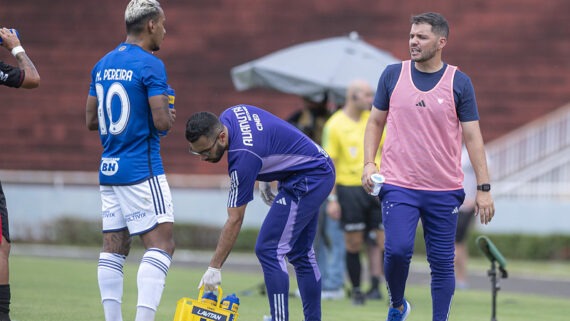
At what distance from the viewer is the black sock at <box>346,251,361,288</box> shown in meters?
11.6

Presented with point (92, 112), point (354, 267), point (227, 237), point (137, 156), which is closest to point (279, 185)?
point (227, 237)

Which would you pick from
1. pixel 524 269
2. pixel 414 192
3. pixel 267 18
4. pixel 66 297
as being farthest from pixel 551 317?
pixel 267 18

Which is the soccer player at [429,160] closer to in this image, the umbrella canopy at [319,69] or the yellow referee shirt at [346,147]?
the yellow referee shirt at [346,147]

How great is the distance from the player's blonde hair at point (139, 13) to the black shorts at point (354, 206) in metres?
4.80

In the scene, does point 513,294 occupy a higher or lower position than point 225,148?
lower

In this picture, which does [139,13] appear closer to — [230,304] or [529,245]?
[230,304]

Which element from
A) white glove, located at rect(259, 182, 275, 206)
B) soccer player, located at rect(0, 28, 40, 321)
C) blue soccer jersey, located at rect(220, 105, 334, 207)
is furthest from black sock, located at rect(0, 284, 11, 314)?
white glove, located at rect(259, 182, 275, 206)

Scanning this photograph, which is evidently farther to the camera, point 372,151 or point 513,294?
point 513,294

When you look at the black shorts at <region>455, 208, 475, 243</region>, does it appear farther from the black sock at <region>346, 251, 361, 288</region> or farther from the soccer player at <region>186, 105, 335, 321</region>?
the soccer player at <region>186, 105, 335, 321</region>

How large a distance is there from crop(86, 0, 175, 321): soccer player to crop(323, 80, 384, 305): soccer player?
4.56 m

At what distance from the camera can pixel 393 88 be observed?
7.93 m

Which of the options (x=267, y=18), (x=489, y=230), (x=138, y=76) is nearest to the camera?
(x=138, y=76)

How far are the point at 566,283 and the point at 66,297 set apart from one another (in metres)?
8.17

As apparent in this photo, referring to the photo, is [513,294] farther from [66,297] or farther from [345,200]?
[66,297]
